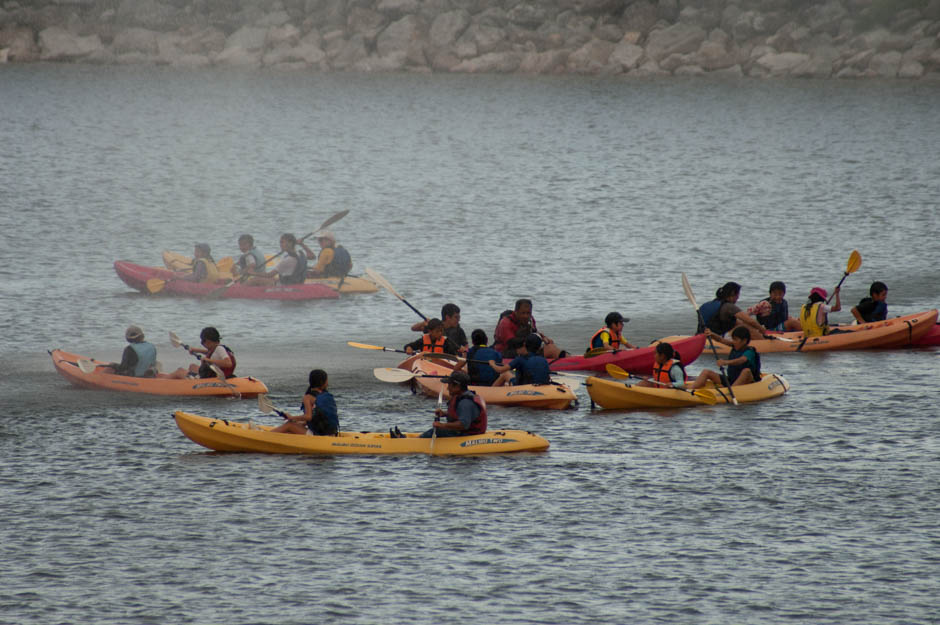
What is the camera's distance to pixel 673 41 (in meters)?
98.4

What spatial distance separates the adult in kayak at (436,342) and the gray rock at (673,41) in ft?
251

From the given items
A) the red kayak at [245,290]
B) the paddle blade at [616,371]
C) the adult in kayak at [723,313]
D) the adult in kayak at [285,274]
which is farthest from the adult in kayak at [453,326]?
the adult in kayak at [285,274]

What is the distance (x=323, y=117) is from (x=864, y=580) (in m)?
76.7

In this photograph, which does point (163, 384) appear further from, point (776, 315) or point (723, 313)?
point (776, 315)

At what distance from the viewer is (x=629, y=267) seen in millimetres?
42031

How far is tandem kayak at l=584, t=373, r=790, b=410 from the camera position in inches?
939

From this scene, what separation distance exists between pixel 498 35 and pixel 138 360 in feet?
258

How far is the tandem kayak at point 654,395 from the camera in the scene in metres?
23.8

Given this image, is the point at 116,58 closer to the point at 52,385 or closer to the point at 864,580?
the point at 52,385

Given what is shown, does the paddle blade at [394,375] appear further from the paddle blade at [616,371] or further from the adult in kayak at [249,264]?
the adult in kayak at [249,264]

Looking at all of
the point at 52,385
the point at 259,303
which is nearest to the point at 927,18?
the point at 259,303

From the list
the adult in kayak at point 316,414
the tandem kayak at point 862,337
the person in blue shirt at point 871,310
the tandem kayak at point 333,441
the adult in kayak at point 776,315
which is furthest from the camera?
the person in blue shirt at point 871,310

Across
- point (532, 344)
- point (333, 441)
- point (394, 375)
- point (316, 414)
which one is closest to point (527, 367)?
point (532, 344)

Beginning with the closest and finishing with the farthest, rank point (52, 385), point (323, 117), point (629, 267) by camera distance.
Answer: point (52, 385) < point (629, 267) < point (323, 117)
